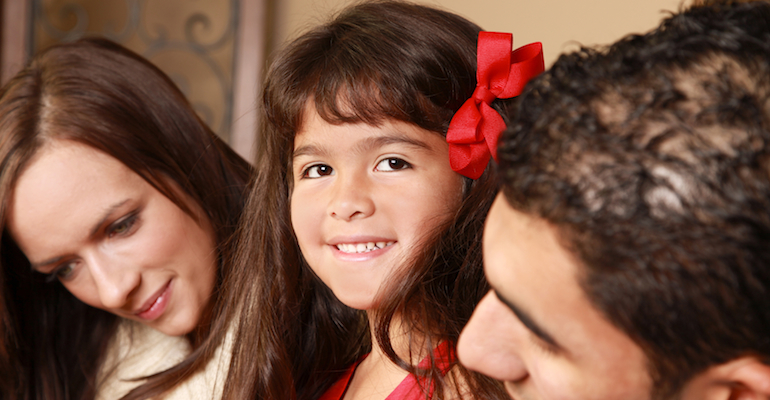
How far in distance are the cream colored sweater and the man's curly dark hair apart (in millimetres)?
866

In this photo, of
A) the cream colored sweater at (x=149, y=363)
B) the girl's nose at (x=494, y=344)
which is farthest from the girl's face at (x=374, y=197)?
the cream colored sweater at (x=149, y=363)

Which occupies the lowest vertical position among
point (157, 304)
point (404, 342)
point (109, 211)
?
point (157, 304)

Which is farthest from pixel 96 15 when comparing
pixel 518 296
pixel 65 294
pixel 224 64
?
pixel 518 296

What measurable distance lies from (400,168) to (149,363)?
804 millimetres

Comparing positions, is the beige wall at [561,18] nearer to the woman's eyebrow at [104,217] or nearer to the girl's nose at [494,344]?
the woman's eyebrow at [104,217]

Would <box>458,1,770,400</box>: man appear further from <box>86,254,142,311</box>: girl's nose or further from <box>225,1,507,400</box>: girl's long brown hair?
<box>86,254,142,311</box>: girl's nose

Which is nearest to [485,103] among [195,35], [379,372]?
[379,372]

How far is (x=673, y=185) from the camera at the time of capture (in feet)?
1.47

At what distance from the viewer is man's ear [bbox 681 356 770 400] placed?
0.49m

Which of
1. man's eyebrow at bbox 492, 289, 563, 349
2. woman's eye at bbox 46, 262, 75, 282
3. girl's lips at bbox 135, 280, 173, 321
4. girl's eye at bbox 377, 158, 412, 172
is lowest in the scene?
girl's lips at bbox 135, 280, 173, 321

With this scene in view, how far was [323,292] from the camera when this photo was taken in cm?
122

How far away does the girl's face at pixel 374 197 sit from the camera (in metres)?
0.87

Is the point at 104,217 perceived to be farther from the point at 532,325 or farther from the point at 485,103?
the point at 532,325

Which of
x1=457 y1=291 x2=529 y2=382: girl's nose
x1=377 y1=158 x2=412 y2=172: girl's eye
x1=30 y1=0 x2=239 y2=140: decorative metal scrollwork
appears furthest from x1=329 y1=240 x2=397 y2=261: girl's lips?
x1=30 y1=0 x2=239 y2=140: decorative metal scrollwork
